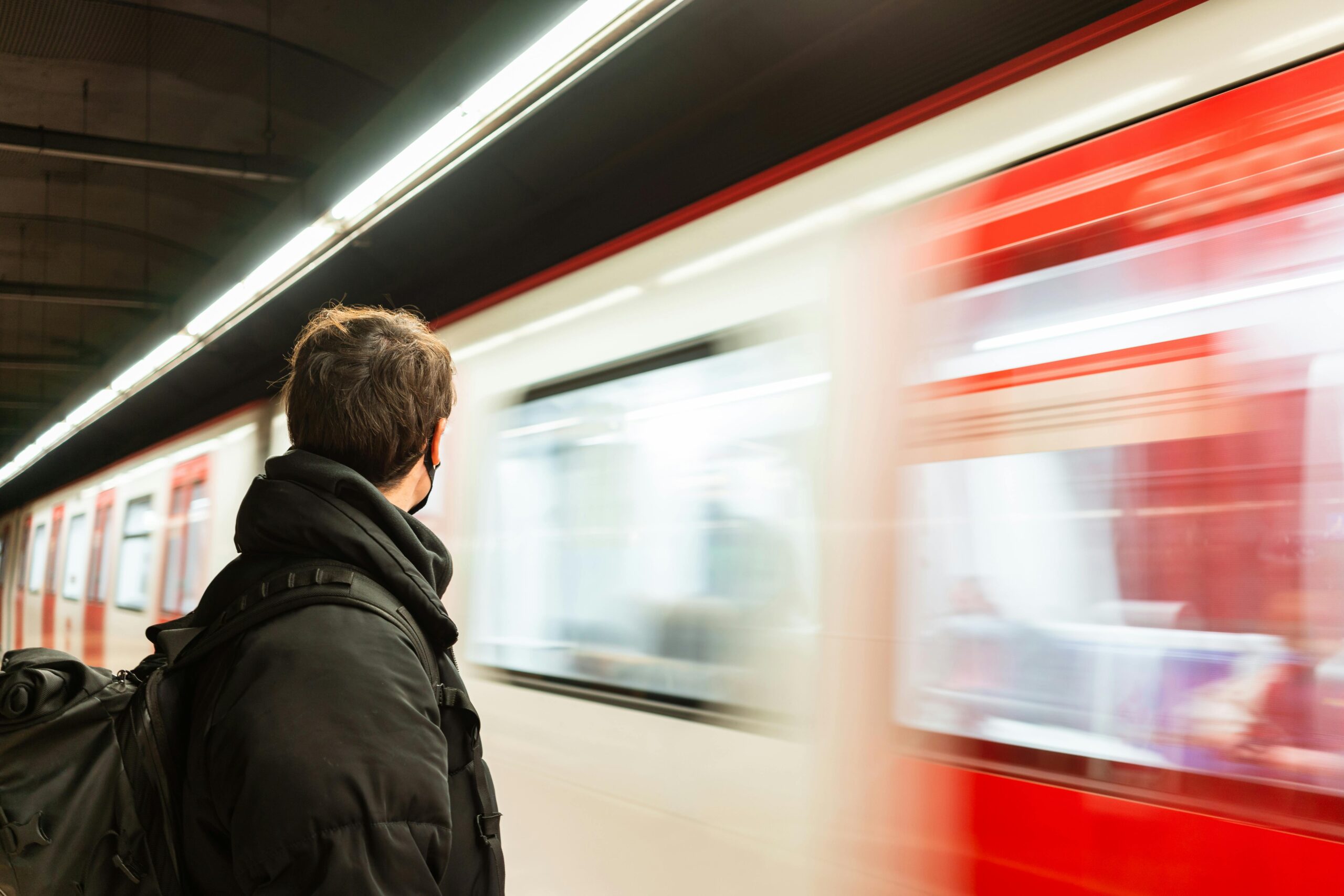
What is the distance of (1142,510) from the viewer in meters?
1.48

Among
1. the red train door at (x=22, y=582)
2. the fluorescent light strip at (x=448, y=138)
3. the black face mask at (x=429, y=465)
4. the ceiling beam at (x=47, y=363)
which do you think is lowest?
the red train door at (x=22, y=582)

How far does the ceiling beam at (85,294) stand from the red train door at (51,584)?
91.8 inches

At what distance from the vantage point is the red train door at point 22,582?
13234mm

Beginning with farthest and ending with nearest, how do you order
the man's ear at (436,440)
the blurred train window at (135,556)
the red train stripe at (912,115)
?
the blurred train window at (135,556) → the red train stripe at (912,115) → the man's ear at (436,440)

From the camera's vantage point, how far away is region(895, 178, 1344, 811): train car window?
132cm

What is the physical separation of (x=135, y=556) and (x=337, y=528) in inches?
295

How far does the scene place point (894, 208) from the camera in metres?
1.97

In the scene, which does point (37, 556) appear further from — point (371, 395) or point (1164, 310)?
point (1164, 310)

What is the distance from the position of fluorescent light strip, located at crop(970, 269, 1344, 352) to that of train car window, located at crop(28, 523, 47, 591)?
42.6 feet

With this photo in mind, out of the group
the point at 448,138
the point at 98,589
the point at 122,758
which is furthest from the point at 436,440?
the point at 98,589

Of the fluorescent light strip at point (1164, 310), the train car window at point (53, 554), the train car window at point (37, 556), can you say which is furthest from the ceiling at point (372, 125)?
the train car window at point (37, 556)

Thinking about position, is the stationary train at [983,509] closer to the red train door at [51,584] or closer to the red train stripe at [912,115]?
the red train stripe at [912,115]

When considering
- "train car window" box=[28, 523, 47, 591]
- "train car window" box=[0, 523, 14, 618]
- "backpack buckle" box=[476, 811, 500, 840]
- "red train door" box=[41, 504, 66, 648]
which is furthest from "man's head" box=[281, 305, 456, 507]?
"train car window" box=[0, 523, 14, 618]

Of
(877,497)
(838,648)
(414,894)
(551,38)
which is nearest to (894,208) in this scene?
(877,497)
